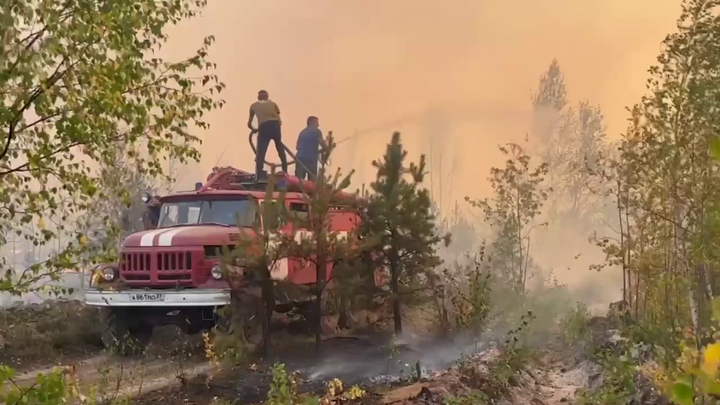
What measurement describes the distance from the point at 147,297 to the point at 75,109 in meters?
5.46

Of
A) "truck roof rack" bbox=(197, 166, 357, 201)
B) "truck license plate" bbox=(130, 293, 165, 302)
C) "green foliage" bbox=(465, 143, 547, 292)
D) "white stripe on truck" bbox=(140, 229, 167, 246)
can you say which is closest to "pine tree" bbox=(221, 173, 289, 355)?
"truck license plate" bbox=(130, 293, 165, 302)

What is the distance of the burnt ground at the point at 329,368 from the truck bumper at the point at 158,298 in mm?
946

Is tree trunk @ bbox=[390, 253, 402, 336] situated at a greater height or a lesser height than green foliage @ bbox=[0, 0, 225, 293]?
lesser

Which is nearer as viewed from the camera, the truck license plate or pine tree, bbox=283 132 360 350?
pine tree, bbox=283 132 360 350

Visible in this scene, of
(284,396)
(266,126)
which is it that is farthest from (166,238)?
(284,396)

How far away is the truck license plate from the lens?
8.48m

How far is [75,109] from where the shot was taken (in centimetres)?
353

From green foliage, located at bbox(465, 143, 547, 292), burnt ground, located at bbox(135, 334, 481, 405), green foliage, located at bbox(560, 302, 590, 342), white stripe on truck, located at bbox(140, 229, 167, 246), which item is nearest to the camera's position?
burnt ground, located at bbox(135, 334, 481, 405)

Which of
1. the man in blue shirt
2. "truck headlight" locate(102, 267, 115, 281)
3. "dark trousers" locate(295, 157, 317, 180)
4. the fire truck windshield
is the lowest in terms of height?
"truck headlight" locate(102, 267, 115, 281)

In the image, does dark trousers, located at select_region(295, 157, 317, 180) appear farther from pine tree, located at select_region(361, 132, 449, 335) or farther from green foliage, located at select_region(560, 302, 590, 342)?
green foliage, located at select_region(560, 302, 590, 342)

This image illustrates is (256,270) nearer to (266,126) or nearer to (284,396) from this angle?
(284,396)

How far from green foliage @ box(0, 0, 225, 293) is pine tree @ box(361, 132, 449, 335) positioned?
484 centimetres

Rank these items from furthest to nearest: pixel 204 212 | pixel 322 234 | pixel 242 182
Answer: pixel 242 182, pixel 204 212, pixel 322 234

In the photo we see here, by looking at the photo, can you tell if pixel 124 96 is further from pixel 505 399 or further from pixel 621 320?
pixel 621 320
